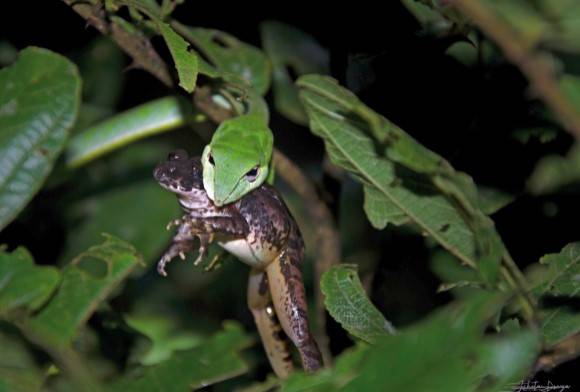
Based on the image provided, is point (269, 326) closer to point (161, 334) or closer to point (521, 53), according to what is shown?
point (161, 334)

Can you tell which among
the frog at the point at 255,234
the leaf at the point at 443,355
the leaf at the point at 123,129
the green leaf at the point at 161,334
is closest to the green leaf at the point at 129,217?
the green leaf at the point at 161,334

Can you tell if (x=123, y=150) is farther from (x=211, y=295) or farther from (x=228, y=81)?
(x=228, y=81)

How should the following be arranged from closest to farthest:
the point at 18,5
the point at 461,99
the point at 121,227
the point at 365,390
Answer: the point at 365,390 < the point at 461,99 < the point at 18,5 < the point at 121,227

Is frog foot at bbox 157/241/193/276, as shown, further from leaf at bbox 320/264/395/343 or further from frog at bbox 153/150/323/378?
leaf at bbox 320/264/395/343

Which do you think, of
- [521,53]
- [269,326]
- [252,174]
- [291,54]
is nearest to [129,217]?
[291,54]

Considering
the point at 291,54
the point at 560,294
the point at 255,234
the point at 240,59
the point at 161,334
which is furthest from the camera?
the point at 161,334

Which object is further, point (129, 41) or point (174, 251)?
point (129, 41)

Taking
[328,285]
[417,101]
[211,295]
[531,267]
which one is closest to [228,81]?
[417,101]
